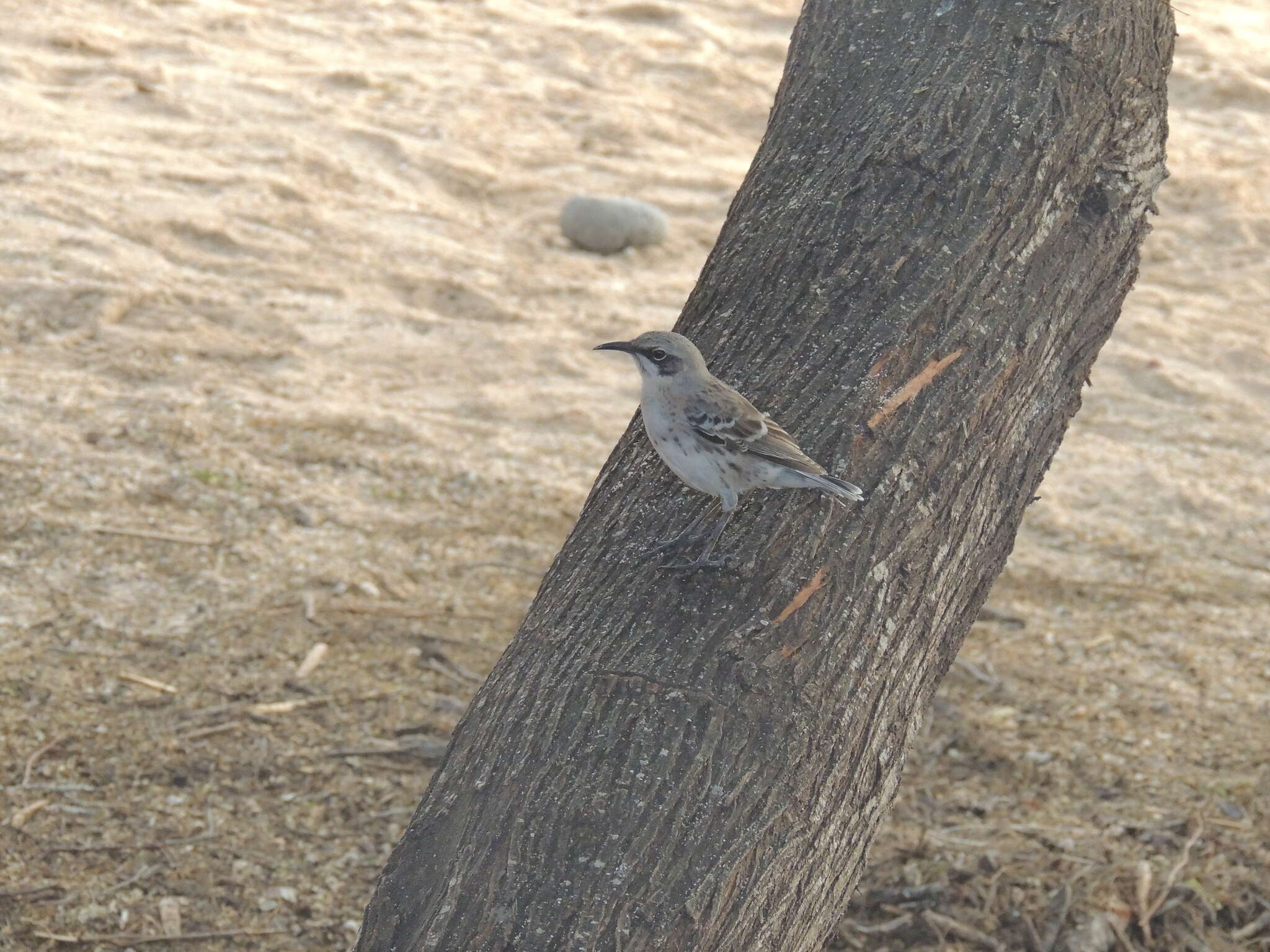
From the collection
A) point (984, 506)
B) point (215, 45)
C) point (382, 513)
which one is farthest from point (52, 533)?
point (215, 45)

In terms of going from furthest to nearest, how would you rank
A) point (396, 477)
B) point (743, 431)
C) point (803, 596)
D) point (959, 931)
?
point (396, 477)
point (959, 931)
point (743, 431)
point (803, 596)

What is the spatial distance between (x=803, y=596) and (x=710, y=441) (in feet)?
1.27

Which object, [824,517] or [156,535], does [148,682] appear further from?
[824,517]

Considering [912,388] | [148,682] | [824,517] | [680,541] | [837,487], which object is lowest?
[148,682]

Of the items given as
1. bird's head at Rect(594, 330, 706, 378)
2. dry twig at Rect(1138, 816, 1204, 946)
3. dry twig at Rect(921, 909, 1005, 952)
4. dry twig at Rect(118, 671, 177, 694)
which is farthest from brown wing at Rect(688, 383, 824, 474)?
dry twig at Rect(118, 671, 177, 694)

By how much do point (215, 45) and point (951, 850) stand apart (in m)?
8.28

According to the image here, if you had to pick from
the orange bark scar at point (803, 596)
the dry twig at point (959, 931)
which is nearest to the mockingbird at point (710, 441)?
the orange bark scar at point (803, 596)

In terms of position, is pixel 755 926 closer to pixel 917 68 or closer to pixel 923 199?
pixel 923 199

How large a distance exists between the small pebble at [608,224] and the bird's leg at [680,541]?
558cm

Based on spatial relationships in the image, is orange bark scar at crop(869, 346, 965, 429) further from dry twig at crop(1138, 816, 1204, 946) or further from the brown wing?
dry twig at crop(1138, 816, 1204, 946)

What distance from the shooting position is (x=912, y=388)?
323cm

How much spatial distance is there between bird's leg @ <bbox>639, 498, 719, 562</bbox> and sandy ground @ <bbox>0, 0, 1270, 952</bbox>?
1547 mm

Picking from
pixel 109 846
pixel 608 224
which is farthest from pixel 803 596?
pixel 608 224

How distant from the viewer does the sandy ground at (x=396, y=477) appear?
166 inches
